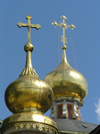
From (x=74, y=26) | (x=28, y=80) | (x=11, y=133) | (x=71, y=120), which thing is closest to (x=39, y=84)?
(x=28, y=80)

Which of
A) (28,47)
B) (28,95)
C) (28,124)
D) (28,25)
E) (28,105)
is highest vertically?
(28,25)

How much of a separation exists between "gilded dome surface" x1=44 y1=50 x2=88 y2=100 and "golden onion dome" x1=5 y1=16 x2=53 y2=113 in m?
9.81

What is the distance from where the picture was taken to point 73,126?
2717cm

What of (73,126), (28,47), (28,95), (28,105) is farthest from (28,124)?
(73,126)

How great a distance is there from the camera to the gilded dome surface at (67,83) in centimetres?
2894

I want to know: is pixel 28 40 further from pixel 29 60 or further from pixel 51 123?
pixel 51 123

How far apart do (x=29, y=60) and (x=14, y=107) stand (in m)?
1.88

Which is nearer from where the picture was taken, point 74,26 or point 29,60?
point 29,60

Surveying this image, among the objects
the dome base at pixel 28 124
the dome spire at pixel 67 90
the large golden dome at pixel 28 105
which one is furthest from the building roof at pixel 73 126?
the dome base at pixel 28 124

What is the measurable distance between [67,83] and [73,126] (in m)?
2.61

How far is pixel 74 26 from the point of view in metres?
32.2

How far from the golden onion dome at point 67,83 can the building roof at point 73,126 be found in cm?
143

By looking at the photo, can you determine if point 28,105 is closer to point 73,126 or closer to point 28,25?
point 28,25

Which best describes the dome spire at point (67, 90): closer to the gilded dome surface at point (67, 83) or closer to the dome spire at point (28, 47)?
the gilded dome surface at point (67, 83)
